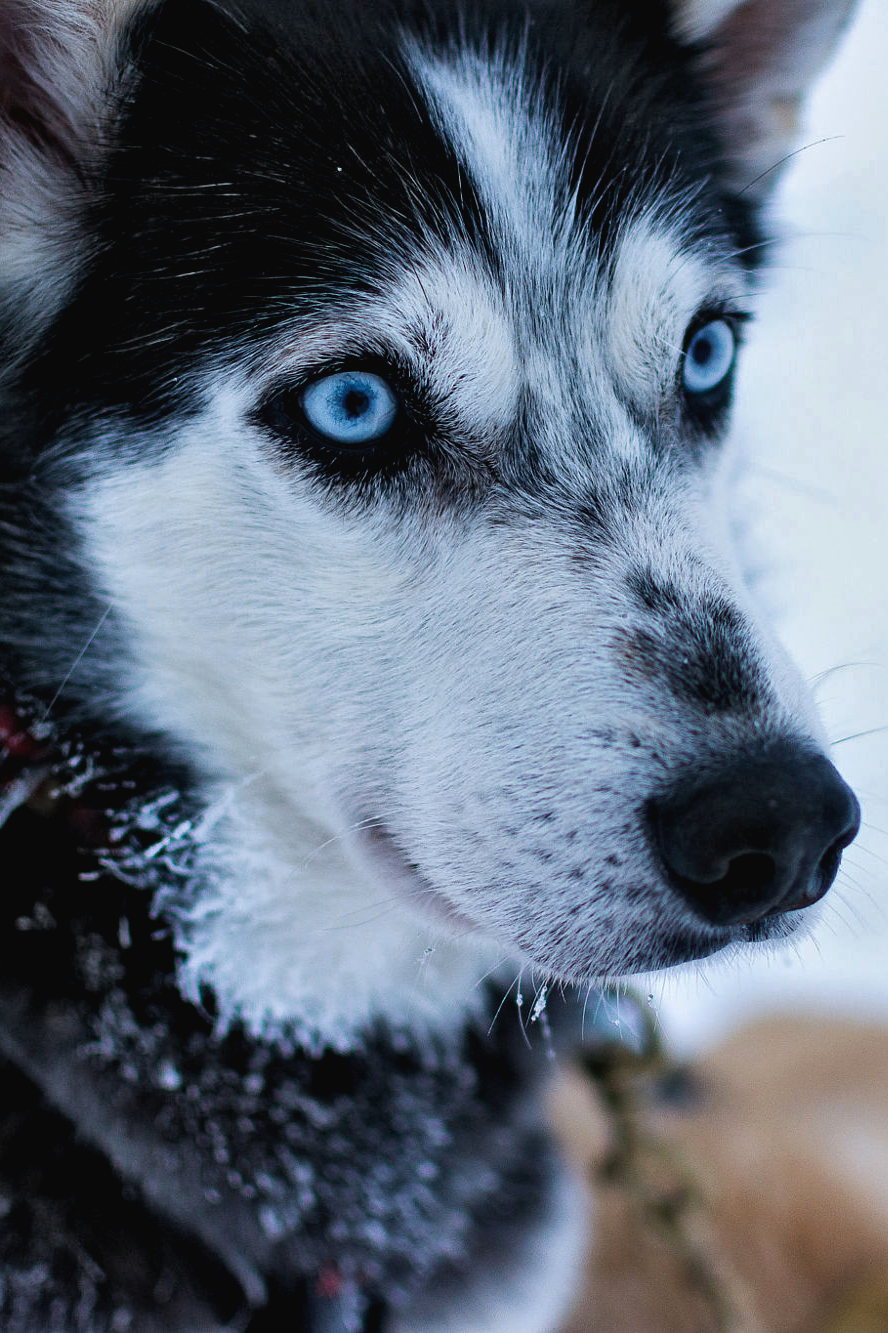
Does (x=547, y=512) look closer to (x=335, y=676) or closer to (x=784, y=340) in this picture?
(x=335, y=676)

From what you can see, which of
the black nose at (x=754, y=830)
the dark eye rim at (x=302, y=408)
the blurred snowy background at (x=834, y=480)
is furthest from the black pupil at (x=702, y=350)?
the black nose at (x=754, y=830)

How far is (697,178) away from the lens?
1164 mm

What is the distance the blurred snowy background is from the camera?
129cm

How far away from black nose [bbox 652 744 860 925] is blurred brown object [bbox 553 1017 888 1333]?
0.69 m

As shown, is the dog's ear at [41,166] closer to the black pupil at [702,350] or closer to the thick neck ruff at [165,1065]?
the thick neck ruff at [165,1065]

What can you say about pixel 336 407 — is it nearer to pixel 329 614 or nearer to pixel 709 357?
pixel 329 614

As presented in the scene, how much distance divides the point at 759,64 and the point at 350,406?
685 millimetres

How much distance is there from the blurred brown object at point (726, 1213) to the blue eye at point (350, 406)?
0.89 metres

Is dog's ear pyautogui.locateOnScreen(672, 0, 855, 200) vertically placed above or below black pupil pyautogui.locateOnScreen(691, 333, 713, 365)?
above

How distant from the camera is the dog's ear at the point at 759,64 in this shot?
1.22 m

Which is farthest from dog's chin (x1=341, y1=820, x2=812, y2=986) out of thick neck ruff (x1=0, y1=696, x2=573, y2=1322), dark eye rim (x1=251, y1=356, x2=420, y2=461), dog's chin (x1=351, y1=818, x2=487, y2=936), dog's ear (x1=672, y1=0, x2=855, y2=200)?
dog's ear (x1=672, y1=0, x2=855, y2=200)

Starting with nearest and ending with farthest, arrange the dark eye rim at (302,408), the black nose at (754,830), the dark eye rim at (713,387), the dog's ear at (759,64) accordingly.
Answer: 1. the black nose at (754,830)
2. the dark eye rim at (302,408)
3. the dark eye rim at (713,387)
4. the dog's ear at (759,64)

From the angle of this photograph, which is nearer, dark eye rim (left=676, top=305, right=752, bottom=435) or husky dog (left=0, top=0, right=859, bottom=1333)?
husky dog (left=0, top=0, right=859, bottom=1333)

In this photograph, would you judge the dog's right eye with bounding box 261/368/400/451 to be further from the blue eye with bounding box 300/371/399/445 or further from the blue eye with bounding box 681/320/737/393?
the blue eye with bounding box 681/320/737/393
